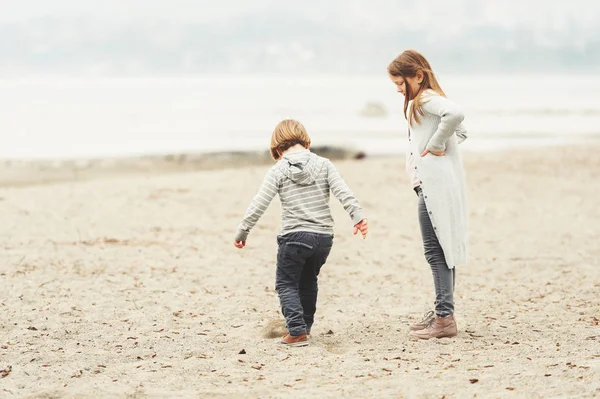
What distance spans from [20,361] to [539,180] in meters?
9.87

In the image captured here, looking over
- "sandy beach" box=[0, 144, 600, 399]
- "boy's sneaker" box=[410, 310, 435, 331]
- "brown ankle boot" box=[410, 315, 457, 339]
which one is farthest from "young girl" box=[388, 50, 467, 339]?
"sandy beach" box=[0, 144, 600, 399]

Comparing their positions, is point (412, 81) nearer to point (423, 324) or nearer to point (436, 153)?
point (436, 153)

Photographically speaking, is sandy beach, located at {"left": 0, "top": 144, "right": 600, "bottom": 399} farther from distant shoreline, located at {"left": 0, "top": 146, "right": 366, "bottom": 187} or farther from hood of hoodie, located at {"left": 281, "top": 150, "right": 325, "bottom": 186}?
distant shoreline, located at {"left": 0, "top": 146, "right": 366, "bottom": 187}

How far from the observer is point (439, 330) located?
15.7 feet

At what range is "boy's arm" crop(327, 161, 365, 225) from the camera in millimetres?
4508

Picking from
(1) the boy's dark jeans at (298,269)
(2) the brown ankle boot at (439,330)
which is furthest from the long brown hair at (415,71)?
(2) the brown ankle boot at (439,330)

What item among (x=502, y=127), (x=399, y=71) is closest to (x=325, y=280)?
(x=399, y=71)

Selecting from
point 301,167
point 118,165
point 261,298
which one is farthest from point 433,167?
point 118,165

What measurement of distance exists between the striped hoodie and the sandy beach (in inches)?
29.3

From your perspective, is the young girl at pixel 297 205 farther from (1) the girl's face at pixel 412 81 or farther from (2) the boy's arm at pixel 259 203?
(1) the girl's face at pixel 412 81

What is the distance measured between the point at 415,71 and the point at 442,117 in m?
0.33

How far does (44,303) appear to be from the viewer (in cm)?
594

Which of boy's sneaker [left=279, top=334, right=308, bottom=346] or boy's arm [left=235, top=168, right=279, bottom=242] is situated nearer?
boy's arm [left=235, top=168, right=279, bottom=242]

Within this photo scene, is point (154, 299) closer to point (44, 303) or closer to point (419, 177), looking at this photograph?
point (44, 303)
